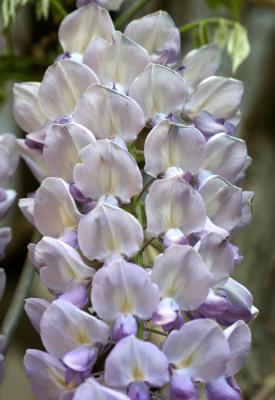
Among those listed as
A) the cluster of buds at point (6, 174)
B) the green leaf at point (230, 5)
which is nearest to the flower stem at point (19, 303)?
the cluster of buds at point (6, 174)

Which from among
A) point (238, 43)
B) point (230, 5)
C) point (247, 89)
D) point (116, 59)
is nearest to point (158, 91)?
point (116, 59)

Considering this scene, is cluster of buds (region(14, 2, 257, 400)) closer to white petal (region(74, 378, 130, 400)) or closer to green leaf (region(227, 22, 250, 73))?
white petal (region(74, 378, 130, 400))

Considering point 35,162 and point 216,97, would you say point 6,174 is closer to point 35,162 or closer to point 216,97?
point 35,162

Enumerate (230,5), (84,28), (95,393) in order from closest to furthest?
(95,393)
(84,28)
(230,5)

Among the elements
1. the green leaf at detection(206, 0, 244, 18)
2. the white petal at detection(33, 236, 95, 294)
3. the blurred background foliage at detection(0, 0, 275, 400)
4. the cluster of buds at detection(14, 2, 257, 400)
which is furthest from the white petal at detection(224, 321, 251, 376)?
the green leaf at detection(206, 0, 244, 18)

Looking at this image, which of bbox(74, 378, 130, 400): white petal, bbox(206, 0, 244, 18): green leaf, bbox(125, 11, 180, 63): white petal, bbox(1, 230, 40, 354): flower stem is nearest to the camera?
bbox(74, 378, 130, 400): white petal

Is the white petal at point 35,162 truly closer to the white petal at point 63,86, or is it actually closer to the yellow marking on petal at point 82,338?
the white petal at point 63,86
